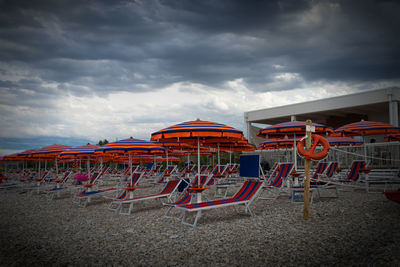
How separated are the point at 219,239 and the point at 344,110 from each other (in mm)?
24396

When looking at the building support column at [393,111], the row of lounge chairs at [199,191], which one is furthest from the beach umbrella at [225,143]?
the building support column at [393,111]

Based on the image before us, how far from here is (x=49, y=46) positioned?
866cm

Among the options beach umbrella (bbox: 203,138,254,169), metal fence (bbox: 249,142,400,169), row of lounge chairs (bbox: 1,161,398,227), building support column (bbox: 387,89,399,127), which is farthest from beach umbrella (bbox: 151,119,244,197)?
building support column (bbox: 387,89,399,127)

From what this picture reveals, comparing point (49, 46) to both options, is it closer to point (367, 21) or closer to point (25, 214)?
point (25, 214)

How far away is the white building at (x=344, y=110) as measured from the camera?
20.4m

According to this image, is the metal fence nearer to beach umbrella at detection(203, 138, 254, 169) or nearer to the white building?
beach umbrella at detection(203, 138, 254, 169)

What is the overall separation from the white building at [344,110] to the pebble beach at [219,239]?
1820cm

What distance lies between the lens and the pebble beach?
324cm

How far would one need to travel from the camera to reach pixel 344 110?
2464 cm

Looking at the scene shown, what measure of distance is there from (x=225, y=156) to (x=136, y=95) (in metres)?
13.4

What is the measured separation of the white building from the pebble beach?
1820 centimetres

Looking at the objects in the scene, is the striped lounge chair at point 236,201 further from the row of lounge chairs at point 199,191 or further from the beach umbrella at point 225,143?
the beach umbrella at point 225,143

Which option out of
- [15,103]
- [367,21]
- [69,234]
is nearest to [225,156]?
[367,21]

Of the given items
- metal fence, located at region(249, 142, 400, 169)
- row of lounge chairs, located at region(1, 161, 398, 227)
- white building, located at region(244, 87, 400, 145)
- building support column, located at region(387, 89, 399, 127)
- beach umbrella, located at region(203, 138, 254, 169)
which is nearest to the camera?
row of lounge chairs, located at region(1, 161, 398, 227)
